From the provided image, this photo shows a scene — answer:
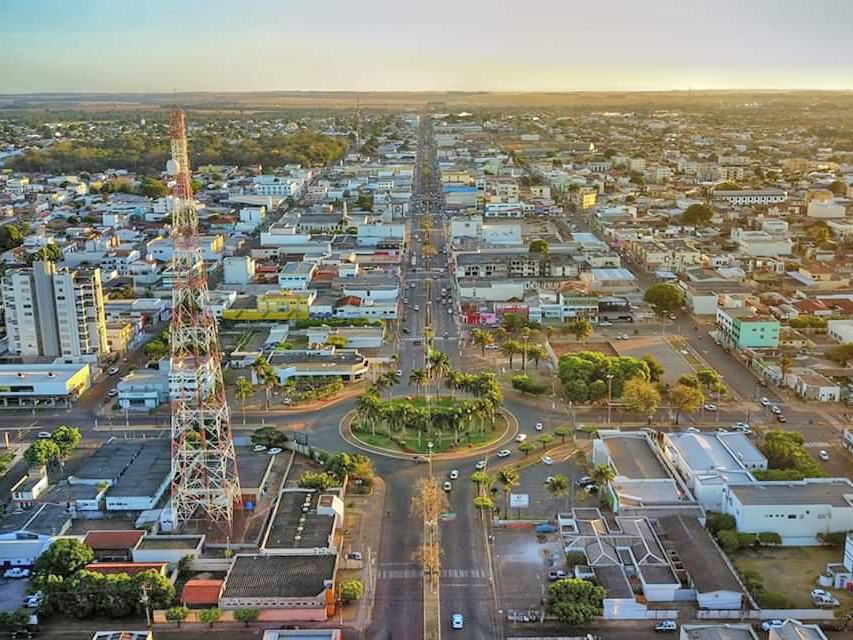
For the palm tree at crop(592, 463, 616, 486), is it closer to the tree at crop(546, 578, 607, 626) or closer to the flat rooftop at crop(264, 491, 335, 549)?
the tree at crop(546, 578, 607, 626)

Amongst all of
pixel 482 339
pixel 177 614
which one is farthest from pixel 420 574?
pixel 482 339

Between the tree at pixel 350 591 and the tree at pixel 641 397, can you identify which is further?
the tree at pixel 641 397

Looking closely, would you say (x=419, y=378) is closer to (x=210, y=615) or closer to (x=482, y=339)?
(x=482, y=339)

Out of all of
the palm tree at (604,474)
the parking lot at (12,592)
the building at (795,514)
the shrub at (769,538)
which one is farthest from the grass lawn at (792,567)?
the parking lot at (12,592)

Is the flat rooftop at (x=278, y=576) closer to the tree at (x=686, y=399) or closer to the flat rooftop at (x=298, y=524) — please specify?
the flat rooftop at (x=298, y=524)

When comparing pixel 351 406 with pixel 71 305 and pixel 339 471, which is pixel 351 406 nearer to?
pixel 339 471

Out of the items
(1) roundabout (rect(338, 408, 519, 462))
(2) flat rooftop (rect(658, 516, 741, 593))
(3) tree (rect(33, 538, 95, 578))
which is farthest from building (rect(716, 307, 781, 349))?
(3) tree (rect(33, 538, 95, 578))
